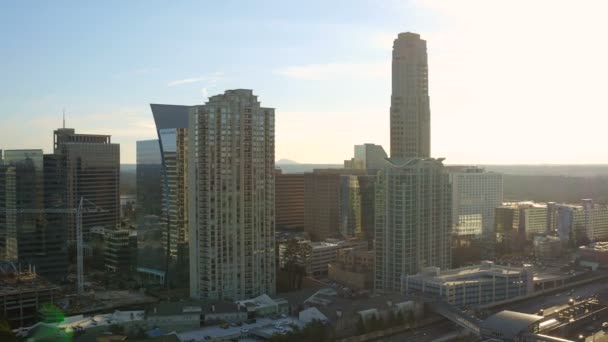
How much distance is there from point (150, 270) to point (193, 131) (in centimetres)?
865

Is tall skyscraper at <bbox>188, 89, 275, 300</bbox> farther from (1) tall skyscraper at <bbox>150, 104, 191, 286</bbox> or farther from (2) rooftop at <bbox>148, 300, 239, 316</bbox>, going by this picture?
(1) tall skyscraper at <bbox>150, 104, 191, 286</bbox>

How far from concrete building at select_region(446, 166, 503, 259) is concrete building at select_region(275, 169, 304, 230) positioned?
378 inches

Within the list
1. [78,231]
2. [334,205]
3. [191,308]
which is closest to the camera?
[191,308]

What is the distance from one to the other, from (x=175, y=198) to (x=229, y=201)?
16.5 feet

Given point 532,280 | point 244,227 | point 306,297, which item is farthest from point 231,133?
point 532,280

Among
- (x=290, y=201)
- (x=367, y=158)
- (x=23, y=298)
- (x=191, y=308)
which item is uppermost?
(x=367, y=158)

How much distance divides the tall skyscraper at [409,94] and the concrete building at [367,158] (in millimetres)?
11186

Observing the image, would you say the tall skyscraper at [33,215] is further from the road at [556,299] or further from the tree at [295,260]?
the road at [556,299]

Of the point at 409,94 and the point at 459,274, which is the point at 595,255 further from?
the point at 409,94

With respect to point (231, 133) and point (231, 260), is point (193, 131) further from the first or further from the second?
point (231, 260)

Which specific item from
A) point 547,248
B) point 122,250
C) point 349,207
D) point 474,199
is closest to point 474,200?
point 474,199

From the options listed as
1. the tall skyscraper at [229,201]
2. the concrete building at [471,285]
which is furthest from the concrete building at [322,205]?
the tall skyscraper at [229,201]

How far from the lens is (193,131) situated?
972 inches

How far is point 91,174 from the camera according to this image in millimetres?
37625
